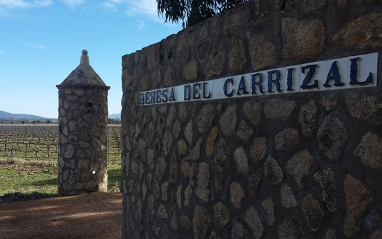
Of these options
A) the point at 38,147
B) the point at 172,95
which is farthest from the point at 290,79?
the point at 38,147

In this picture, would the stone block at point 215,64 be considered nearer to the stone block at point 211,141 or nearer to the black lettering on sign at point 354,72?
the stone block at point 211,141

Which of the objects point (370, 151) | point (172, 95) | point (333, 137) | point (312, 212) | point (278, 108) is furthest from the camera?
point (172, 95)

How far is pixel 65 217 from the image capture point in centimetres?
739

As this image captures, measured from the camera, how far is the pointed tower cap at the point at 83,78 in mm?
9836

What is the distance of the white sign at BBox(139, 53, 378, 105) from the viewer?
74.5 inches

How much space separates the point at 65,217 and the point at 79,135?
2929mm

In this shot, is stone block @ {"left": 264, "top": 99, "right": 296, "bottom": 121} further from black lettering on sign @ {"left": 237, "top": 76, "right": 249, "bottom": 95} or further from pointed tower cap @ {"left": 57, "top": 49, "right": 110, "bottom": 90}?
pointed tower cap @ {"left": 57, "top": 49, "right": 110, "bottom": 90}

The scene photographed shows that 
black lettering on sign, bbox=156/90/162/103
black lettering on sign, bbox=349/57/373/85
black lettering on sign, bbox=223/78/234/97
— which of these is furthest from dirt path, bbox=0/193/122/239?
black lettering on sign, bbox=349/57/373/85

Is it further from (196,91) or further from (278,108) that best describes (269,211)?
(196,91)

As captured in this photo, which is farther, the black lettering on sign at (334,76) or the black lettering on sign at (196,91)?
the black lettering on sign at (196,91)

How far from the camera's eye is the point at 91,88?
9984 millimetres

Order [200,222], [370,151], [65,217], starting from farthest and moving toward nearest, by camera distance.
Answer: [65,217] → [200,222] → [370,151]

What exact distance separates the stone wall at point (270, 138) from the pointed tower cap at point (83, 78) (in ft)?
20.2

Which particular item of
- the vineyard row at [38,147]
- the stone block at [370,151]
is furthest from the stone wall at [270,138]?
the vineyard row at [38,147]
